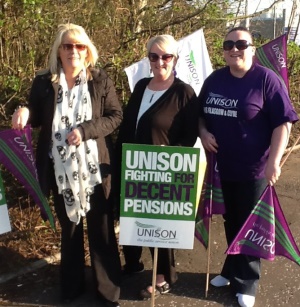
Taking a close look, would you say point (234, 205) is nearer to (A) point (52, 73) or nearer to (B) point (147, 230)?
(B) point (147, 230)

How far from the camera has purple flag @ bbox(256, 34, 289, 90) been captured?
507 cm

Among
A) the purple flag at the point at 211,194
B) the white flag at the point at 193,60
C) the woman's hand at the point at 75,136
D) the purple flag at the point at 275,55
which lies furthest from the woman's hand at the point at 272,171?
the purple flag at the point at 275,55

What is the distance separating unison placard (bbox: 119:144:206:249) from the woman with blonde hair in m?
0.24

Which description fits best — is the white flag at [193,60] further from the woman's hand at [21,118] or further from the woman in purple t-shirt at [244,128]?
the woman's hand at [21,118]

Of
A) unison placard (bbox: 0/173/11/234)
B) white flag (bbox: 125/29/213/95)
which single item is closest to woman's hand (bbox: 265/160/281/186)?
unison placard (bbox: 0/173/11/234)

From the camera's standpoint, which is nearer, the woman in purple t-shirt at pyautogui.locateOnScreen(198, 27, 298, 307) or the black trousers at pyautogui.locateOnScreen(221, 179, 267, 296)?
the woman in purple t-shirt at pyautogui.locateOnScreen(198, 27, 298, 307)

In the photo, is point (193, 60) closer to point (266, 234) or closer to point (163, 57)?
point (163, 57)

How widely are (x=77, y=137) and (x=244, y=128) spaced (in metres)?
1.13

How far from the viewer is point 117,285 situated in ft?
11.4

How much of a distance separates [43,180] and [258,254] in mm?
1625

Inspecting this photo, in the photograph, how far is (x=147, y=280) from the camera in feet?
12.5

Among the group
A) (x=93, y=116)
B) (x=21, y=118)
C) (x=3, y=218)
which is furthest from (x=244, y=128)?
(x=3, y=218)

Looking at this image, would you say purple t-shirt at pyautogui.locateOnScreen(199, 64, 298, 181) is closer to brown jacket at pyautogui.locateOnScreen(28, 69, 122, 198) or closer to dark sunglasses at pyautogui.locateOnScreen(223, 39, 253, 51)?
dark sunglasses at pyautogui.locateOnScreen(223, 39, 253, 51)

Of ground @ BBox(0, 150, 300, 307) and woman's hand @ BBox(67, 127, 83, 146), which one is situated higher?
woman's hand @ BBox(67, 127, 83, 146)
